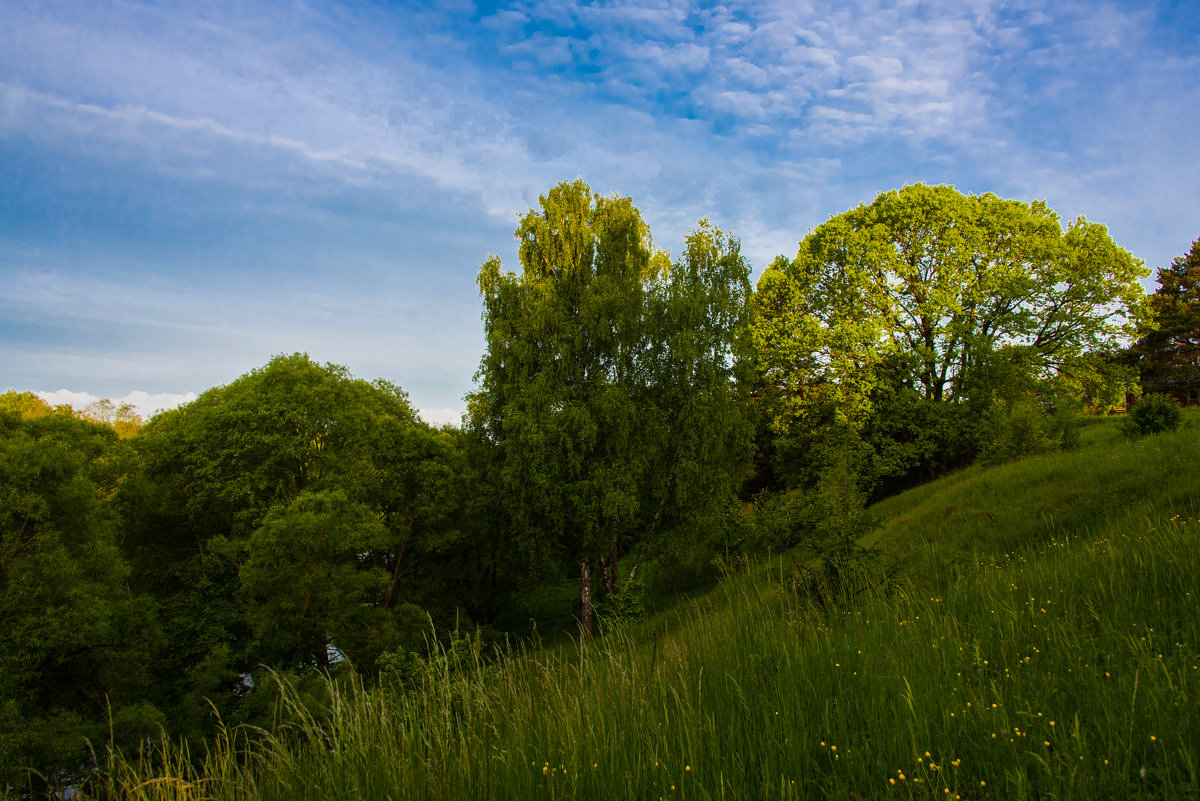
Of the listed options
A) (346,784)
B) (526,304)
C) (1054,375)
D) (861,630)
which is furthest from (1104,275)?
(346,784)

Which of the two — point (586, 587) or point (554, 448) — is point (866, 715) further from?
point (586, 587)

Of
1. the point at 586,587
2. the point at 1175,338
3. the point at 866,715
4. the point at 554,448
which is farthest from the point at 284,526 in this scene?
the point at 1175,338

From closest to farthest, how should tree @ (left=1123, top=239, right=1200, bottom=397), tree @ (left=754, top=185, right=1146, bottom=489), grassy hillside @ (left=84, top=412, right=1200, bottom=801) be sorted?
grassy hillside @ (left=84, top=412, right=1200, bottom=801) → tree @ (left=754, top=185, right=1146, bottom=489) → tree @ (left=1123, top=239, right=1200, bottom=397)

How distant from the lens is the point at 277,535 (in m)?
18.0

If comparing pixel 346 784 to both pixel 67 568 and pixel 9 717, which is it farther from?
pixel 67 568

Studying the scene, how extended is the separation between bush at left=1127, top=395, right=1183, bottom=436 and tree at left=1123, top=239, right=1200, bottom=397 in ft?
95.2

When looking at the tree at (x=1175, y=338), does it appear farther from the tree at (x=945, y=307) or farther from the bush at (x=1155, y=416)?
the bush at (x=1155, y=416)

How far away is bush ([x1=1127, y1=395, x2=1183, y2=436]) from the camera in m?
A: 12.8

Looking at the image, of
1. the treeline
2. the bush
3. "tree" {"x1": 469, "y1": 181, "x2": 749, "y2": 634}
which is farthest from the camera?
"tree" {"x1": 469, "y1": 181, "x2": 749, "y2": 634}

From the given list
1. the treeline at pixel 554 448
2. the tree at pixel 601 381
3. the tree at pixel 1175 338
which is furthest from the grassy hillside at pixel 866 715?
the tree at pixel 1175 338

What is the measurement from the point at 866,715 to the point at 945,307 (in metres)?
21.7

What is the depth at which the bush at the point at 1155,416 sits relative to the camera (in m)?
12.8

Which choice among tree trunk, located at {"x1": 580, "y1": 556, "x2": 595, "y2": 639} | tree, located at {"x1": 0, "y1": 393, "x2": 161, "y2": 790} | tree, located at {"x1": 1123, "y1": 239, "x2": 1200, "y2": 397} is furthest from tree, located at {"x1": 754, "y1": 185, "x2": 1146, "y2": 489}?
tree, located at {"x1": 0, "y1": 393, "x2": 161, "y2": 790}

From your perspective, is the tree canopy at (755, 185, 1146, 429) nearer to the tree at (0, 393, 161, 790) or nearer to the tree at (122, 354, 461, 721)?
the tree at (122, 354, 461, 721)
